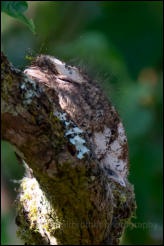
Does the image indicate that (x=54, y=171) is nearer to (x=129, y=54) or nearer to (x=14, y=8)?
(x=14, y=8)

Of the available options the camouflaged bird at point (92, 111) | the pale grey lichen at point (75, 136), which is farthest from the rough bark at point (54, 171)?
the camouflaged bird at point (92, 111)

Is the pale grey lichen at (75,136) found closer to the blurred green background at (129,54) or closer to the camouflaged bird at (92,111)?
the camouflaged bird at (92,111)

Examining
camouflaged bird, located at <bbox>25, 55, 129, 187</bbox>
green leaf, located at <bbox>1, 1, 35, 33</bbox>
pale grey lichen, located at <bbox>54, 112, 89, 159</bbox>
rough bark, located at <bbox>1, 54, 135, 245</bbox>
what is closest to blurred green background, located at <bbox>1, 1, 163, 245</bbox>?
camouflaged bird, located at <bbox>25, 55, 129, 187</bbox>

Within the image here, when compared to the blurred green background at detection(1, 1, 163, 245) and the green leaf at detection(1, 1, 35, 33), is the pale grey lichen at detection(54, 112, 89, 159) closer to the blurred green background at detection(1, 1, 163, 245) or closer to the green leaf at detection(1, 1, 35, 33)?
the green leaf at detection(1, 1, 35, 33)

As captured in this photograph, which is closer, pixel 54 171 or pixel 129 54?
pixel 54 171

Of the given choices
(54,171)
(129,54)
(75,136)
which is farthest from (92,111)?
(129,54)

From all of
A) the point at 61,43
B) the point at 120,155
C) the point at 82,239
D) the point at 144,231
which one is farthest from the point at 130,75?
the point at 82,239
